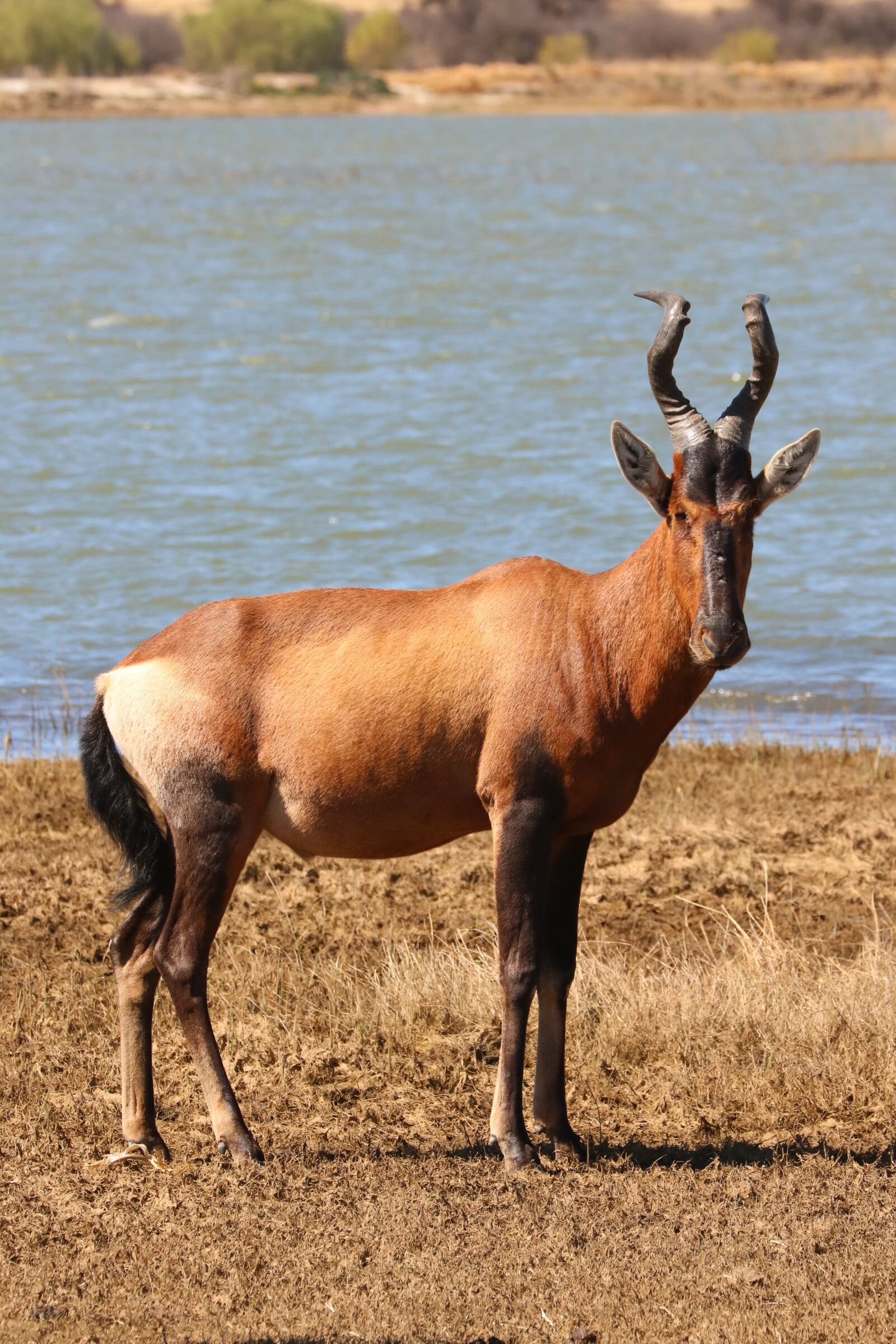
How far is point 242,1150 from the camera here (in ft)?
21.3

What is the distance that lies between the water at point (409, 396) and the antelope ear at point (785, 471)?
651cm

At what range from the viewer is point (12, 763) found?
11.6m

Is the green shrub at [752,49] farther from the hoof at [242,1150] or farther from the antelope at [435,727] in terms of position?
the hoof at [242,1150]

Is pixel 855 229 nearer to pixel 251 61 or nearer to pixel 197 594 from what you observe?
pixel 197 594

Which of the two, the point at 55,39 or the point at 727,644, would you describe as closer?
the point at 727,644

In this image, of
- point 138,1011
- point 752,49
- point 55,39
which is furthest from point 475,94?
point 138,1011

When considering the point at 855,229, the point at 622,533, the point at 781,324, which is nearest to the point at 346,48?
the point at 855,229

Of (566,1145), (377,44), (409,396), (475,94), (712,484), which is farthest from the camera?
(377,44)

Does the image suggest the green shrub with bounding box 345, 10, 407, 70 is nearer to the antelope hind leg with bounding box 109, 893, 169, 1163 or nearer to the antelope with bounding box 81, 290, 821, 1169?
the antelope with bounding box 81, 290, 821, 1169

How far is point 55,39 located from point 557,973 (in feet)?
339

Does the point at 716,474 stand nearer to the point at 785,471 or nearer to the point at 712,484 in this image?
the point at 712,484

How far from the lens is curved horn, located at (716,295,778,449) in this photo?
251 inches

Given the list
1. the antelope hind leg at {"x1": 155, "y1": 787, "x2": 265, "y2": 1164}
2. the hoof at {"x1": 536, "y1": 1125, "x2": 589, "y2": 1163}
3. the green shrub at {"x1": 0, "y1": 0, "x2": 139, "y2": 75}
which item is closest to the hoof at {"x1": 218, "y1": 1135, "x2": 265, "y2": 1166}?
the antelope hind leg at {"x1": 155, "y1": 787, "x2": 265, "y2": 1164}

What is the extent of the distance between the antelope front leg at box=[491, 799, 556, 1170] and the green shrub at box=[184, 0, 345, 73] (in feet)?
335
